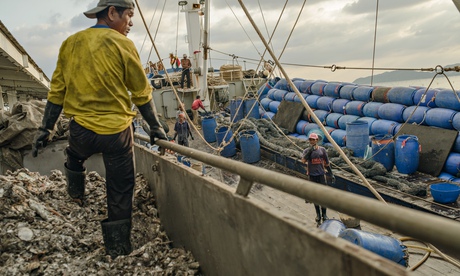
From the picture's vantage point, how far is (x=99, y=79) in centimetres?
279

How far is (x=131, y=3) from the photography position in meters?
2.97

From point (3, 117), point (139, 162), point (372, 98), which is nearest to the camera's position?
point (139, 162)

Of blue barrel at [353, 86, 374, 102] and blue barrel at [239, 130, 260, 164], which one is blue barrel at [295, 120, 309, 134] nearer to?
blue barrel at [353, 86, 374, 102]

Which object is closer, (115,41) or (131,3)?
(115,41)

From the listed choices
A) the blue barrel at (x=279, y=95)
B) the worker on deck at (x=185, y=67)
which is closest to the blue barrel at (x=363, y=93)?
the blue barrel at (x=279, y=95)

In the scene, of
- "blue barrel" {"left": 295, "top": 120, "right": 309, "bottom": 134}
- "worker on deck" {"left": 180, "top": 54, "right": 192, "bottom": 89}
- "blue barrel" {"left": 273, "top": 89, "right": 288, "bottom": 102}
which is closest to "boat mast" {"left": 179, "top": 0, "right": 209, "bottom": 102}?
"worker on deck" {"left": 180, "top": 54, "right": 192, "bottom": 89}

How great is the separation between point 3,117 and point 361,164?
803 centimetres

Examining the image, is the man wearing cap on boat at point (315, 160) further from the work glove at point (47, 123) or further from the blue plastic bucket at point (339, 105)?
the blue plastic bucket at point (339, 105)

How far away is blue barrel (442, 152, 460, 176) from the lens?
8.69 metres

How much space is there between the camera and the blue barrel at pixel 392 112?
1080 centimetres

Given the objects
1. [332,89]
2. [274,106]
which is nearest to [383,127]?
[332,89]

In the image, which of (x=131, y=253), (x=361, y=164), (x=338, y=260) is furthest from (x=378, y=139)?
(x=338, y=260)

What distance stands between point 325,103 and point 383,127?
3.09m

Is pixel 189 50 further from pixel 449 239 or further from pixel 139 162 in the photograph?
pixel 449 239
